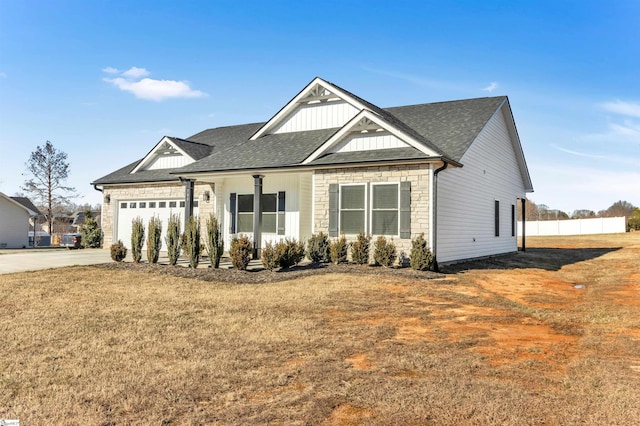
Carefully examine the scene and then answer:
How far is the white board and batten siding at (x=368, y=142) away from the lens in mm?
Result: 14925

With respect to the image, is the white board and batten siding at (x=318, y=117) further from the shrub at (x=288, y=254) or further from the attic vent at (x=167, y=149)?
the shrub at (x=288, y=254)

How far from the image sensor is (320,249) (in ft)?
48.9

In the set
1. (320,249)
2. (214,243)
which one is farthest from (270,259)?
(320,249)

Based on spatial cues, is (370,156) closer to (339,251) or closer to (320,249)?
(339,251)

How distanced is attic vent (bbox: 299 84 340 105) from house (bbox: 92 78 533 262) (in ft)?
0.15

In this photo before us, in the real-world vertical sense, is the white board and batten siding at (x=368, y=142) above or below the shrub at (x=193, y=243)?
above

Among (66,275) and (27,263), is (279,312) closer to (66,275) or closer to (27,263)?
(66,275)

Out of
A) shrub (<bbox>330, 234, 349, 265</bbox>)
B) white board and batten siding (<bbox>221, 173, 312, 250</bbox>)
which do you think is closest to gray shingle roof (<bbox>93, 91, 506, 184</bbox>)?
white board and batten siding (<bbox>221, 173, 312, 250</bbox>)

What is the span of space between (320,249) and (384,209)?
2487 millimetres

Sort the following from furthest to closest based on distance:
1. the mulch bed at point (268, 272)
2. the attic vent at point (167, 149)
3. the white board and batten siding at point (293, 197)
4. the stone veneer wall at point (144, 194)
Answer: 1. the attic vent at point (167, 149)
2. the stone veneer wall at point (144, 194)
3. the white board and batten siding at point (293, 197)
4. the mulch bed at point (268, 272)

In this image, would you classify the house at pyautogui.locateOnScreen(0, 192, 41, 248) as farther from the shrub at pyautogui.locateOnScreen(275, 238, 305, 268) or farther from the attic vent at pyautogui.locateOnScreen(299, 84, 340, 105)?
the shrub at pyautogui.locateOnScreen(275, 238, 305, 268)

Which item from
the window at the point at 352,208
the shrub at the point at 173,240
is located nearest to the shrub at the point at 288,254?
the window at the point at 352,208

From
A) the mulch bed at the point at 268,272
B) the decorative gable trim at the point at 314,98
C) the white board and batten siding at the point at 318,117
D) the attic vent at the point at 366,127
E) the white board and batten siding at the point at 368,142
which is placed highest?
the decorative gable trim at the point at 314,98

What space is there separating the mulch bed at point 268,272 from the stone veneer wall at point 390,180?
4.28 ft
